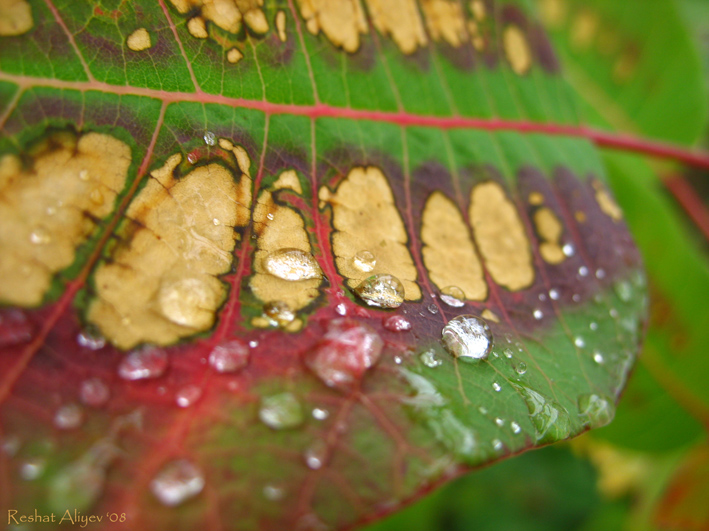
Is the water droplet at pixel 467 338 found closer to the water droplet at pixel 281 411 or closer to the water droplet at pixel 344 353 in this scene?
the water droplet at pixel 344 353

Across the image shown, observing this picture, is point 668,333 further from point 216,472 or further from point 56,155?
point 56,155

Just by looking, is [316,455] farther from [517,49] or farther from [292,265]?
[517,49]

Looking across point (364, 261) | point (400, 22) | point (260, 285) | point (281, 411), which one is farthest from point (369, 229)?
point (400, 22)

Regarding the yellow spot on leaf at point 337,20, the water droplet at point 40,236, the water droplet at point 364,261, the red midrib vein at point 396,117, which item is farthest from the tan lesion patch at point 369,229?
the water droplet at point 40,236

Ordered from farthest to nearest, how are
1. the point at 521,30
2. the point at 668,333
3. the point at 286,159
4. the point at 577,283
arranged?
1. the point at 668,333
2. the point at 521,30
3. the point at 577,283
4. the point at 286,159

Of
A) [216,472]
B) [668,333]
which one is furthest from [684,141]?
[216,472]

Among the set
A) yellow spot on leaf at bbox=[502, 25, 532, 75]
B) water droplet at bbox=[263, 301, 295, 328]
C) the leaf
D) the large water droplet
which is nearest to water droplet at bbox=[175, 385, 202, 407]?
the leaf

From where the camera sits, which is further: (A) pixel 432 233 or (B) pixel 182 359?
(A) pixel 432 233
